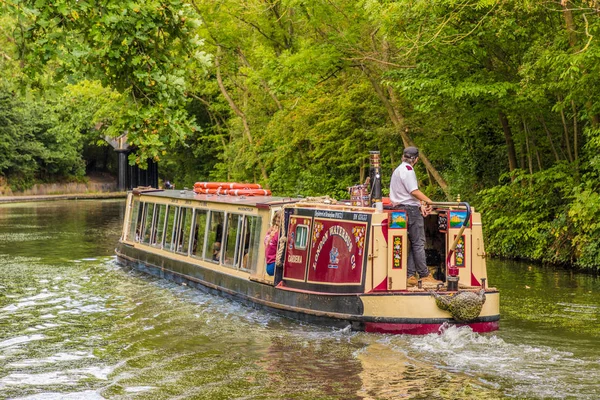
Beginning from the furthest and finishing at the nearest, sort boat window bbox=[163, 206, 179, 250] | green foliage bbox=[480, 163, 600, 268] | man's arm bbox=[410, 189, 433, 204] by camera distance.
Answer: boat window bbox=[163, 206, 179, 250] → green foliage bbox=[480, 163, 600, 268] → man's arm bbox=[410, 189, 433, 204]

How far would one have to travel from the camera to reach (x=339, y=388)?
10.8 m

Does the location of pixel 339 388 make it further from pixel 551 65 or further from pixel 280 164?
pixel 280 164

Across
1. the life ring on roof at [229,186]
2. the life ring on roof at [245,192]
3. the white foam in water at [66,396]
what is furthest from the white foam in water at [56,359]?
the life ring on roof at [229,186]

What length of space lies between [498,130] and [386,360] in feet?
50.4

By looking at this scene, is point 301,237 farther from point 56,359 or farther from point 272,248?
point 56,359

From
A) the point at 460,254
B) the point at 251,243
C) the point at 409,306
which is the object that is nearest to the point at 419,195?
the point at 460,254

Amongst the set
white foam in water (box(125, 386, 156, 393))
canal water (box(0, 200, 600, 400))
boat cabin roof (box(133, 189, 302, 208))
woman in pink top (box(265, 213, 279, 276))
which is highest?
boat cabin roof (box(133, 189, 302, 208))

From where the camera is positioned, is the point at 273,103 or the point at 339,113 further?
the point at 273,103

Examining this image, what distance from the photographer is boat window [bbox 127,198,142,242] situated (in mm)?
23548

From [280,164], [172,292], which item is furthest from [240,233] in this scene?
[280,164]

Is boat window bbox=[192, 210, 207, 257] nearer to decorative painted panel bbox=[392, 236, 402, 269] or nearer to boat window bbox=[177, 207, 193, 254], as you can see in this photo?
boat window bbox=[177, 207, 193, 254]

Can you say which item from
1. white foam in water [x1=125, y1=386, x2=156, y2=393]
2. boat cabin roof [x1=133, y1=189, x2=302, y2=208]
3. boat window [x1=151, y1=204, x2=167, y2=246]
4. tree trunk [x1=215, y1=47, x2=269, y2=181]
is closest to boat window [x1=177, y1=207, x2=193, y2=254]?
boat cabin roof [x1=133, y1=189, x2=302, y2=208]

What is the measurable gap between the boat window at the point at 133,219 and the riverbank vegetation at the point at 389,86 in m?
7.06

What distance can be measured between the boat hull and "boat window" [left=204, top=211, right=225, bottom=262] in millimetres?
1333
